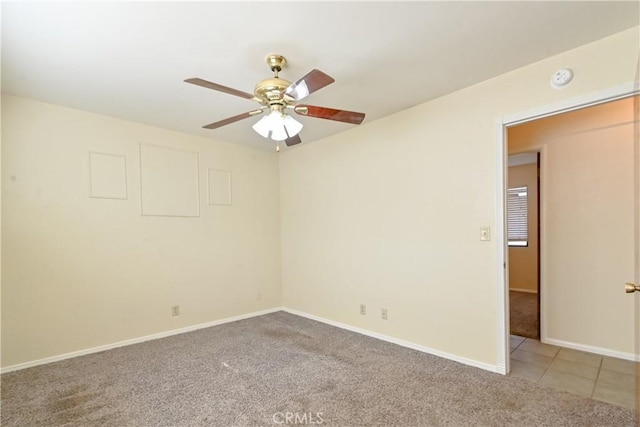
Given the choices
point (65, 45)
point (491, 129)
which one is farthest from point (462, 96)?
point (65, 45)

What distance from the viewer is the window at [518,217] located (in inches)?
248

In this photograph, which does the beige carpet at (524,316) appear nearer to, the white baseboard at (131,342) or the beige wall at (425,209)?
the beige wall at (425,209)

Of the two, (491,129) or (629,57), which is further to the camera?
(491,129)

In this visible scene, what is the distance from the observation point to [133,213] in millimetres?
3494

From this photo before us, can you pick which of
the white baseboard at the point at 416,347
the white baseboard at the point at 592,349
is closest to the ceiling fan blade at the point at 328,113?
the white baseboard at the point at 416,347

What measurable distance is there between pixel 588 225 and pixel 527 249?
11.4 feet

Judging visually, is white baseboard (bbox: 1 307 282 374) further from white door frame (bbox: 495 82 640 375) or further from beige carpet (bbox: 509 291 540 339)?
beige carpet (bbox: 509 291 540 339)

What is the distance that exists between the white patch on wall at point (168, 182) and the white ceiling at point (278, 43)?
2.87 ft

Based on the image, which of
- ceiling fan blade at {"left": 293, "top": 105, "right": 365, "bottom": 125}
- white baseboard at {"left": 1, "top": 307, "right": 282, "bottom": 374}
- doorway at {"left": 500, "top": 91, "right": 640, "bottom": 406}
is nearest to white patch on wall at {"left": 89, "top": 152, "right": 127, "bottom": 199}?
white baseboard at {"left": 1, "top": 307, "right": 282, "bottom": 374}

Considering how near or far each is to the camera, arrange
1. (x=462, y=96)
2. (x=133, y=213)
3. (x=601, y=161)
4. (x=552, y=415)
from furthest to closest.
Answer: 1. (x=133, y=213)
2. (x=601, y=161)
3. (x=462, y=96)
4. (x=552, y=415)

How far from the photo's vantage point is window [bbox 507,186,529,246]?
20.7 feet

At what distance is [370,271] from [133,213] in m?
2.70

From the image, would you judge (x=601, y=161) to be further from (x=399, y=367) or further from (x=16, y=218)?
(x=16, y=218)

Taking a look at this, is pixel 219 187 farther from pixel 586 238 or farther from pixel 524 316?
pixel 524 316
